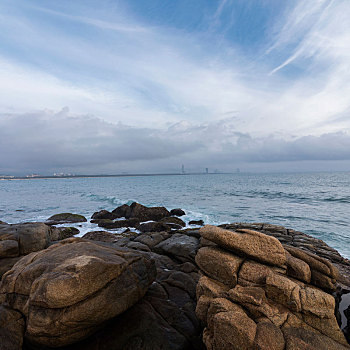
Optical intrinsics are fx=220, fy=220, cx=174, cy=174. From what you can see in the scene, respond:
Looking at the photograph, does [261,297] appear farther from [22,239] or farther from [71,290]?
[22,239]

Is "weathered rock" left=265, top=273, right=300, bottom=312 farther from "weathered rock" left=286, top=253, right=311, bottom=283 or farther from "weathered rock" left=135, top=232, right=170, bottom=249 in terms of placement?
"weathered rock" left=135, top=232, right=170, bottom=249

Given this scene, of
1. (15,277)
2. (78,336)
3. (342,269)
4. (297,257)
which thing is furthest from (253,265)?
(342,269)

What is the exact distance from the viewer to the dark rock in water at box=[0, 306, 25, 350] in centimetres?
582

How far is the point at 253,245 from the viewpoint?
21.0 feet

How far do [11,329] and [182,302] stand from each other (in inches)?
202

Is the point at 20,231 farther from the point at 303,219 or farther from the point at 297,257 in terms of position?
the point at 303,219

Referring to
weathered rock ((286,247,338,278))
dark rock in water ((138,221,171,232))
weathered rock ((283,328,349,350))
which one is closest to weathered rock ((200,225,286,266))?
weathered rock ((286,247,338,278))

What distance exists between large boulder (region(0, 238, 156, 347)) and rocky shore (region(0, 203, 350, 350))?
3 cm

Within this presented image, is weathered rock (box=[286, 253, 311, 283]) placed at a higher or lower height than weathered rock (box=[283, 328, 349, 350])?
higher

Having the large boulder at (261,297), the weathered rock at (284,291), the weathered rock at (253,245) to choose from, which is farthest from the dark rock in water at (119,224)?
the weathered rock at (284,291)

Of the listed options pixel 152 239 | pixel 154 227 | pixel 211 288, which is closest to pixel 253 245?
pixel 211 288

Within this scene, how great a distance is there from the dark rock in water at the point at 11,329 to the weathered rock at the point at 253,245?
19.8 feet

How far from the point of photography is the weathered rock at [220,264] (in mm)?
6297

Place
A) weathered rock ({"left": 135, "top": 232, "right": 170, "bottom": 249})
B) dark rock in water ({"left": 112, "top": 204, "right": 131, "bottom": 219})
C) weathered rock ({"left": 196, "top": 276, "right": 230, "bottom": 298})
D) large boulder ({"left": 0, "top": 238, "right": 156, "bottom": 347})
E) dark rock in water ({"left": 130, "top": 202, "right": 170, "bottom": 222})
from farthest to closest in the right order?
dark rock in water ({"left": 112, "top": 204, "right": 131, "bottom": 219}), dark rock in water ({"left": 130, "top": 202, "right": 170, "bottom": 222}), weathered rock ({"left": 135, "top": 232, "right": 170, "bottom": 249}), weathered rock ({"left": 196, "top": 276, "right": 230, "bottom": 298}), large boulder ({"left": 0, "top": 238, "right": 156, "bottom": 347})
